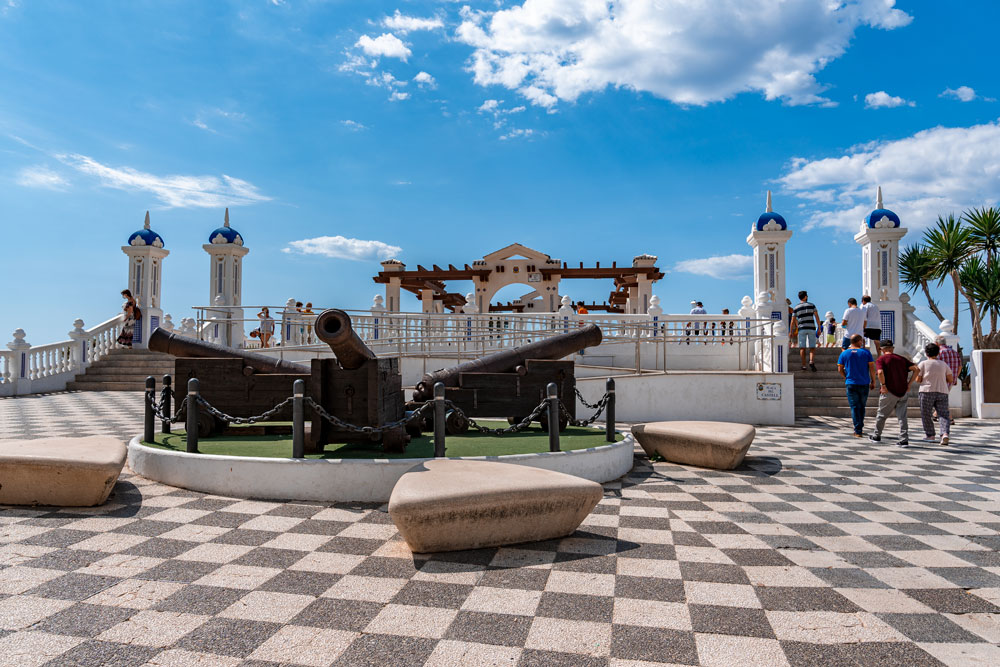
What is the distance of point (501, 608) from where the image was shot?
9.89 ft

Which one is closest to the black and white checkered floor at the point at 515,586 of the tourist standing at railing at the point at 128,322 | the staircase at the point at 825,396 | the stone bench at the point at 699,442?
the stone bench at the point at 699,442

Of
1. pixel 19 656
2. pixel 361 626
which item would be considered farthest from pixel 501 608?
pixel 19 656

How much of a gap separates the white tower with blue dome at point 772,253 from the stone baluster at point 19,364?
21.3m

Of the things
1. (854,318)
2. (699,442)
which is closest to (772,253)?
(854,318)

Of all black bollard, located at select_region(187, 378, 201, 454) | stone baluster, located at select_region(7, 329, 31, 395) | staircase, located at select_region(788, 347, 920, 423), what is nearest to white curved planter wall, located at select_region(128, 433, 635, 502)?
black bollard, located at select_region(187, 378, 201, 454)

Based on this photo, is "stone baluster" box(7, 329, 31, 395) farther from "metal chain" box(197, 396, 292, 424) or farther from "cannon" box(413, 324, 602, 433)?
"cannon" box(413, 324, 602, 433)

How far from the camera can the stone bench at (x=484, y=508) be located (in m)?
3.77

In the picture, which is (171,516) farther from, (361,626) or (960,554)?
(960,554)

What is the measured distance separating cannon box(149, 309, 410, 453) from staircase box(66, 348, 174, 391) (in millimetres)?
11153

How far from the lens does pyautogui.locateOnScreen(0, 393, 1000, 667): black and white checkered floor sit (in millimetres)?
2588

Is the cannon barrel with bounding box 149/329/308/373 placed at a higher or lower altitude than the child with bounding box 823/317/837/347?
lower

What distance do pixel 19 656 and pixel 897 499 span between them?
6649 mm

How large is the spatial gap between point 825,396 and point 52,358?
68.2ft

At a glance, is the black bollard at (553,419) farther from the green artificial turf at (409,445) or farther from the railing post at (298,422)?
Answer: the railing post at (298,422)
